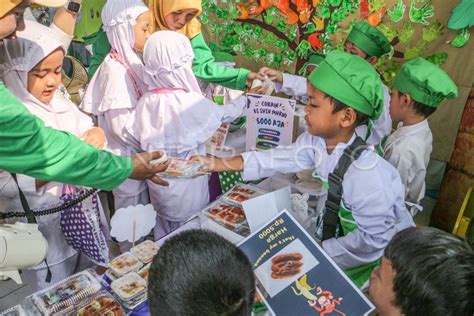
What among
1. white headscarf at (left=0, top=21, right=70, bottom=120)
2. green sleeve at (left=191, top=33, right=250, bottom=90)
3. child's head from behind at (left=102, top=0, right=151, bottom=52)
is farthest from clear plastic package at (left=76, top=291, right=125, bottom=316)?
green sleeve at (left=191, top=33, right=250, bottom=90)

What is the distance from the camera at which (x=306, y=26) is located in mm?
3496

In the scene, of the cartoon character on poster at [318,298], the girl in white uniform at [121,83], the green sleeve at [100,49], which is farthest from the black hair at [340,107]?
the green sleeve at [100,49]

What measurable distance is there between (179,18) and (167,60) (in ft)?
2.60

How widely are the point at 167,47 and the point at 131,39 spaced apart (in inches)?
24.9

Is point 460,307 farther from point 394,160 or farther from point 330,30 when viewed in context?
point 330,30

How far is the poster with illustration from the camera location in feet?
7.72

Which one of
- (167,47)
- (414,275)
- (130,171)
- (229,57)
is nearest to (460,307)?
(414,275)

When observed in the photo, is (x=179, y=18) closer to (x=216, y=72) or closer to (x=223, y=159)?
(x=216, y=72)

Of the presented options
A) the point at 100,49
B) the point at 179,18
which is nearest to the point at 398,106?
the point at 179,18

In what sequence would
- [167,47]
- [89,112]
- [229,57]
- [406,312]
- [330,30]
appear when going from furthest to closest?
1. [229,57]
2. [330,30]
3. [89,112]
4. [167,47]
5. [406,312]

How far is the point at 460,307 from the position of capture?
916mm

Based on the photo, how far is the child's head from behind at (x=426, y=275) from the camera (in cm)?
93

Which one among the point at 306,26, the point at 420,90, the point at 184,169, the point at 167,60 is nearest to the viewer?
the point at 184,169

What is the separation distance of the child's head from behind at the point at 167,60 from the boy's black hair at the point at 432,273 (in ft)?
5.33
